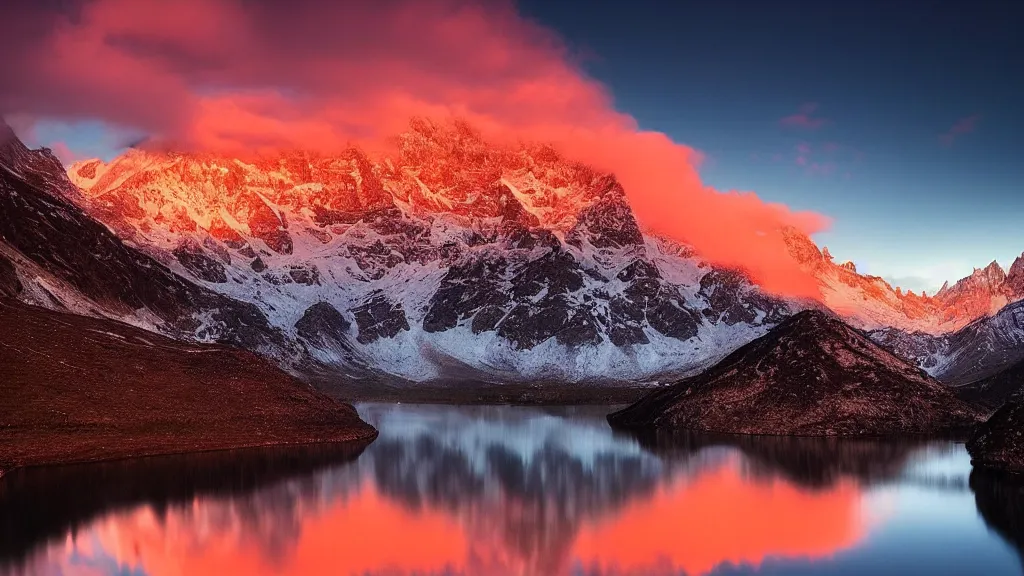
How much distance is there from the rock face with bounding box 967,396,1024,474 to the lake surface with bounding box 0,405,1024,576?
7.65ft

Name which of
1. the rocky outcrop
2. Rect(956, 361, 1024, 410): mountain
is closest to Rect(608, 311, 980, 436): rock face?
Rect(956, 361, 1024, 410): mountain

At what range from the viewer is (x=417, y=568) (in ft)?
162

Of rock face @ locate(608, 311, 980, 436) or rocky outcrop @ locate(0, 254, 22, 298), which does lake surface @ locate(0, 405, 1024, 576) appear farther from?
rocky outcrop @ locate(0, 254, 22, 298)

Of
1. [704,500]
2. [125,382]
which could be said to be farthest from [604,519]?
[125,382]

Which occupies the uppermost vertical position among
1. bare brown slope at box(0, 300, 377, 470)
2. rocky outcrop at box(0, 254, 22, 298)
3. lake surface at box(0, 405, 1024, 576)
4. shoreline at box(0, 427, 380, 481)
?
rocky outcrop at box(0, 254, 22, 298)

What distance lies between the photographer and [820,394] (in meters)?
124

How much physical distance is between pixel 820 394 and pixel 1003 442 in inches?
1468

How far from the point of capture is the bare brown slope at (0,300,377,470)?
87.2 meters

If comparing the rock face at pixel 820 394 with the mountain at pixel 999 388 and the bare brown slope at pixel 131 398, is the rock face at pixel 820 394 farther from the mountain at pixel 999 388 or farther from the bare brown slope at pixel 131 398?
the bare brown slope at pixel 131 398

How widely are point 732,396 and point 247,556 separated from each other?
3534 inches

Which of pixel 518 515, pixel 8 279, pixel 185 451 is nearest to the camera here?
pixel 518 515

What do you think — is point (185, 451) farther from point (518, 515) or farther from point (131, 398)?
point (518, 515)

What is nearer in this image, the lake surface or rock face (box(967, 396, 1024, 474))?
the lake surface

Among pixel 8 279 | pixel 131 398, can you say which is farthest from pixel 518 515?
pixel 8 279
